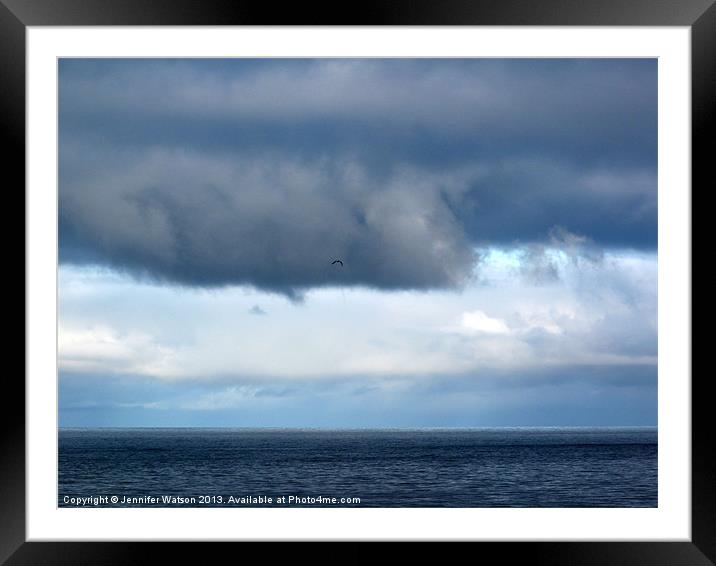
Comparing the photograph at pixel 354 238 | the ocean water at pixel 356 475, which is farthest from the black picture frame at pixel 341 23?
the photograph at pixel 354 238

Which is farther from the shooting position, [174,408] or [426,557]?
[174,408]

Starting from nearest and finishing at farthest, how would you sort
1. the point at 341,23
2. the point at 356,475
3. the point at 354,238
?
the point at 341,23 → the point at 356,475 → the point at 354,238

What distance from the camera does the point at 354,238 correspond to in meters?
42.2

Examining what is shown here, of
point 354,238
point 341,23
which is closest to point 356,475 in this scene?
point 354,238

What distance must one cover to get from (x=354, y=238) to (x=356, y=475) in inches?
661

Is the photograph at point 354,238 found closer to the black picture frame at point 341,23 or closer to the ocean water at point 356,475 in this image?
the ocean water at point 356,475

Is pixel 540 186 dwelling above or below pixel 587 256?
above

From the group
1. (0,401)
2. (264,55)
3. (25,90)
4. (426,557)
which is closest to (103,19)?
(25,90)

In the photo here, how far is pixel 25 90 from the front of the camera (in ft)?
8.59

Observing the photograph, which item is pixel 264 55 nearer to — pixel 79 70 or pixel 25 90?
pixel 25 90

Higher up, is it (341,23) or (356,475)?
(341,23)

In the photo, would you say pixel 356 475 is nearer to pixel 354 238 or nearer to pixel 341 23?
pixel 354 238

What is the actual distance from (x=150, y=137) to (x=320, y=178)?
8.53m

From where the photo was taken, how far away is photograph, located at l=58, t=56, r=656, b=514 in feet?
126
